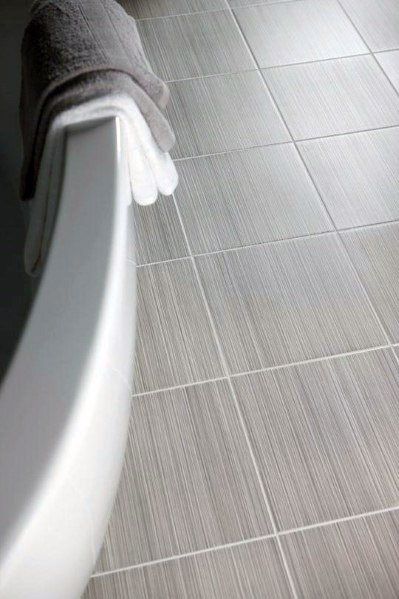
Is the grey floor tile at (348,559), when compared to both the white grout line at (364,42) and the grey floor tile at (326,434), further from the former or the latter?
the white grout line at (364,42)

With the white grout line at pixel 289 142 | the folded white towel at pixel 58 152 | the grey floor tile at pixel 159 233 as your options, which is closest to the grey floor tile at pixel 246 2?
the white grout line at pixel 289 142

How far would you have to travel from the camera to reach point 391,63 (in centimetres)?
190

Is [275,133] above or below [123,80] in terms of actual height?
below

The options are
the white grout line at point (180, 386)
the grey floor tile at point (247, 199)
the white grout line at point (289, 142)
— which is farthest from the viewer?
the white grout line at point (289, 142)

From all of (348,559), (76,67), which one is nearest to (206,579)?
(348,559)

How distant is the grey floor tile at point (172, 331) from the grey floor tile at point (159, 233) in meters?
0.03

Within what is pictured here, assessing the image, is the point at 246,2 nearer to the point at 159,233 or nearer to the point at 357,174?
the point at 357,174

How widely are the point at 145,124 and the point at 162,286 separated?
19.9 inches

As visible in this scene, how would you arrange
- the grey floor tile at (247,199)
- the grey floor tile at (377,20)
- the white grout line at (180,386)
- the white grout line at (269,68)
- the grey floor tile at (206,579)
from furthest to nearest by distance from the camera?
the grey floor tile at (377,20) < the white grout line at (269,68) < the grey floor tile at (247,199) < the white grout line at (180,386) < the grey floor tile at (206,579)

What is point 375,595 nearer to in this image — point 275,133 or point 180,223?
point 180,223

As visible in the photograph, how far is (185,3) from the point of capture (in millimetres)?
2016

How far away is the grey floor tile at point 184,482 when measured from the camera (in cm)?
114

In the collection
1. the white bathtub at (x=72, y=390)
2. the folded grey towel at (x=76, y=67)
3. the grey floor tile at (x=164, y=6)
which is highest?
the folded grey towel at (x=76, y=67)

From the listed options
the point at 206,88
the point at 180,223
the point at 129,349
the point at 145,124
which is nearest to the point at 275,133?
the point at 206,88
